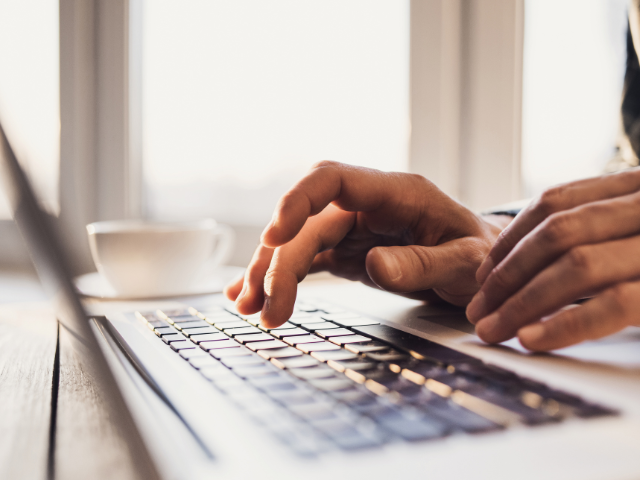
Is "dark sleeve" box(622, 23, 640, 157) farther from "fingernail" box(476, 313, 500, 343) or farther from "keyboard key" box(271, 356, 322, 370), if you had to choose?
"keyboard key" box(271, 356, 322, 370)

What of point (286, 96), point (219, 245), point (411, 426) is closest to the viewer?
point (411, 426)

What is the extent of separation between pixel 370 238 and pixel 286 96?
647mm

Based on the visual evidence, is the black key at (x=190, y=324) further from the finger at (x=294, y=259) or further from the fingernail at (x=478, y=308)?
the fingernail at (x=478, y=308)

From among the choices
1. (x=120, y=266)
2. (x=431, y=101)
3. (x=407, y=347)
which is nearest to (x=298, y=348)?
(x=407, y=347)

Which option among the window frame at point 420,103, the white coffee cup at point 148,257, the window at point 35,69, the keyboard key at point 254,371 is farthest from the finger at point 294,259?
the window at point 35,69

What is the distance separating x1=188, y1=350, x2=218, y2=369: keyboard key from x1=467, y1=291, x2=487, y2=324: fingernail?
0.68ft

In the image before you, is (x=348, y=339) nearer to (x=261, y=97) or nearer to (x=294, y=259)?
(x=294, y=259)

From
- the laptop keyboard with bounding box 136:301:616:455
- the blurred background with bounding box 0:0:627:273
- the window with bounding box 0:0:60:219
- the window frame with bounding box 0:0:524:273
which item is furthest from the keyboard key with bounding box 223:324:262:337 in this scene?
the window with bounding box 0:0:60:219

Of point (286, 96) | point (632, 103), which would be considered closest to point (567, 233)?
point (632, 103)

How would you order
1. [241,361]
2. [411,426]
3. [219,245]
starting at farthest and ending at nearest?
[219,245] → [241,361] → [411,426]

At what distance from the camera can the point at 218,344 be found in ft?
1.12

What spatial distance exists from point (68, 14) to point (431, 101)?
0.81 m

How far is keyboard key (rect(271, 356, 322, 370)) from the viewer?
0.28 meters

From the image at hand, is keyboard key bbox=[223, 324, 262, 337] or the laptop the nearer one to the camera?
the laptop
